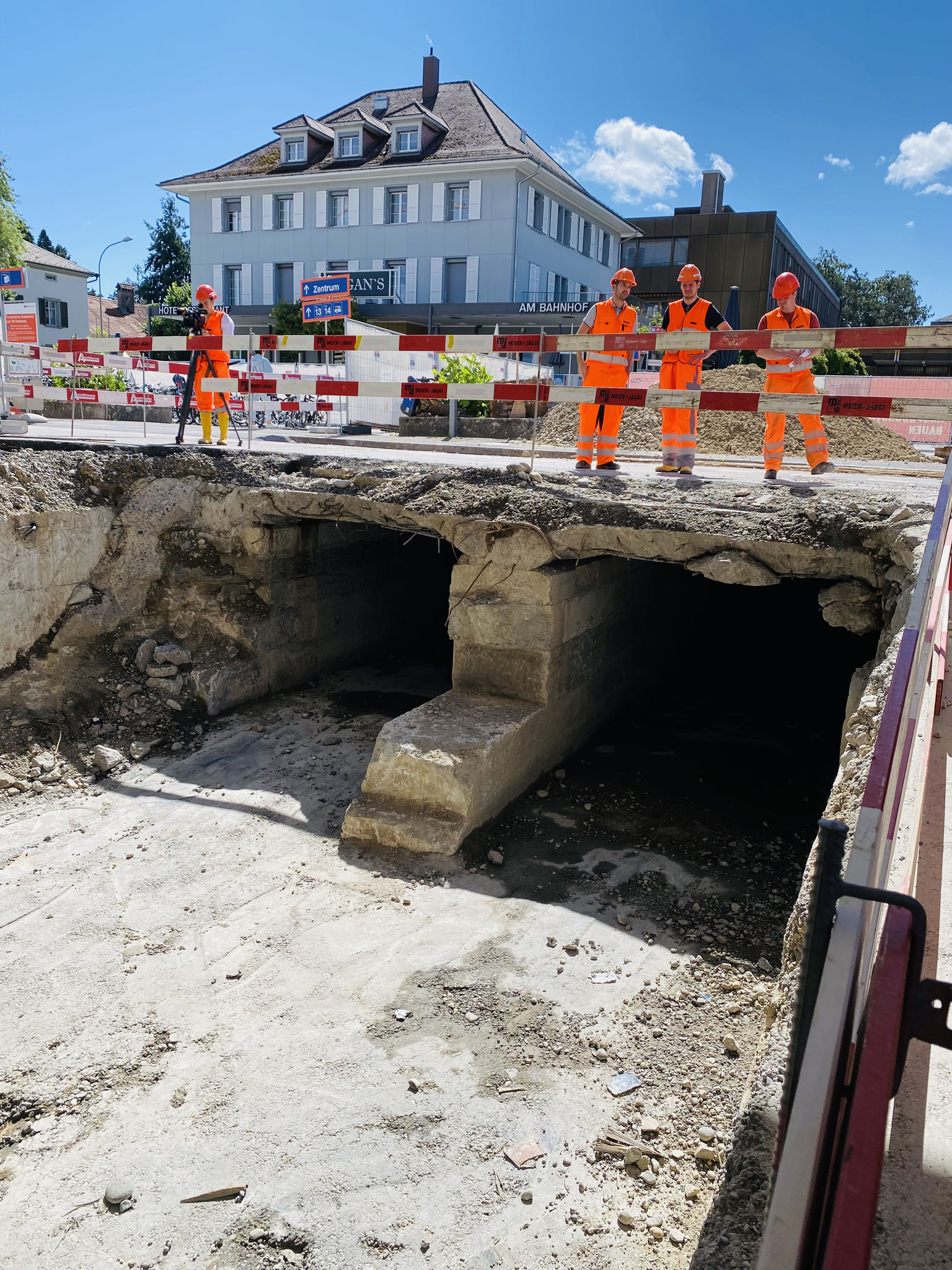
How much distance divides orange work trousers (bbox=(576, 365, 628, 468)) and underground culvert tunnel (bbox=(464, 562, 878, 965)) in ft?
3.77

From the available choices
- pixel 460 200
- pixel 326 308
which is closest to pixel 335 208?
pixel 460 200

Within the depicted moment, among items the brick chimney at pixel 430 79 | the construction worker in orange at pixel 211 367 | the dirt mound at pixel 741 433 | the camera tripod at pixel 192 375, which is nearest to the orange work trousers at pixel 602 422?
the dirt mound at pixel 741 433

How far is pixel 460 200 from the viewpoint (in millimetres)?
33500

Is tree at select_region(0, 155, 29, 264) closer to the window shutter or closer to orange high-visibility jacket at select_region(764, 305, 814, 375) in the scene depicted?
the window shutter

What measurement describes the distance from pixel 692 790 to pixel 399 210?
108 ft

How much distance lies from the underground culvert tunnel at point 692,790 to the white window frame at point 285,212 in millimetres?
31037

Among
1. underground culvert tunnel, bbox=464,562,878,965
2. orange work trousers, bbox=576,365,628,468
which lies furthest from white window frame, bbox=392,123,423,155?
orange work trousers, bbox=576,365,628,468

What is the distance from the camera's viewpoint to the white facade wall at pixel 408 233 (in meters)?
32.9

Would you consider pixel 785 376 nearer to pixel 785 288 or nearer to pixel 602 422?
pixel 785 288

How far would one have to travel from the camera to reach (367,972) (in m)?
4.59

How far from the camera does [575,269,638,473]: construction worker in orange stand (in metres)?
7.95

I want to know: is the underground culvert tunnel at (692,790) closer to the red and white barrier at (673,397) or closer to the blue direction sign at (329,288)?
the red and white barrier at (673,397)

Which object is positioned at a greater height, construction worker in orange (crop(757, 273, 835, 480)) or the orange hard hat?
the orange hard hat

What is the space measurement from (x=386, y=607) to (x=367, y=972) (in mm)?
6421
